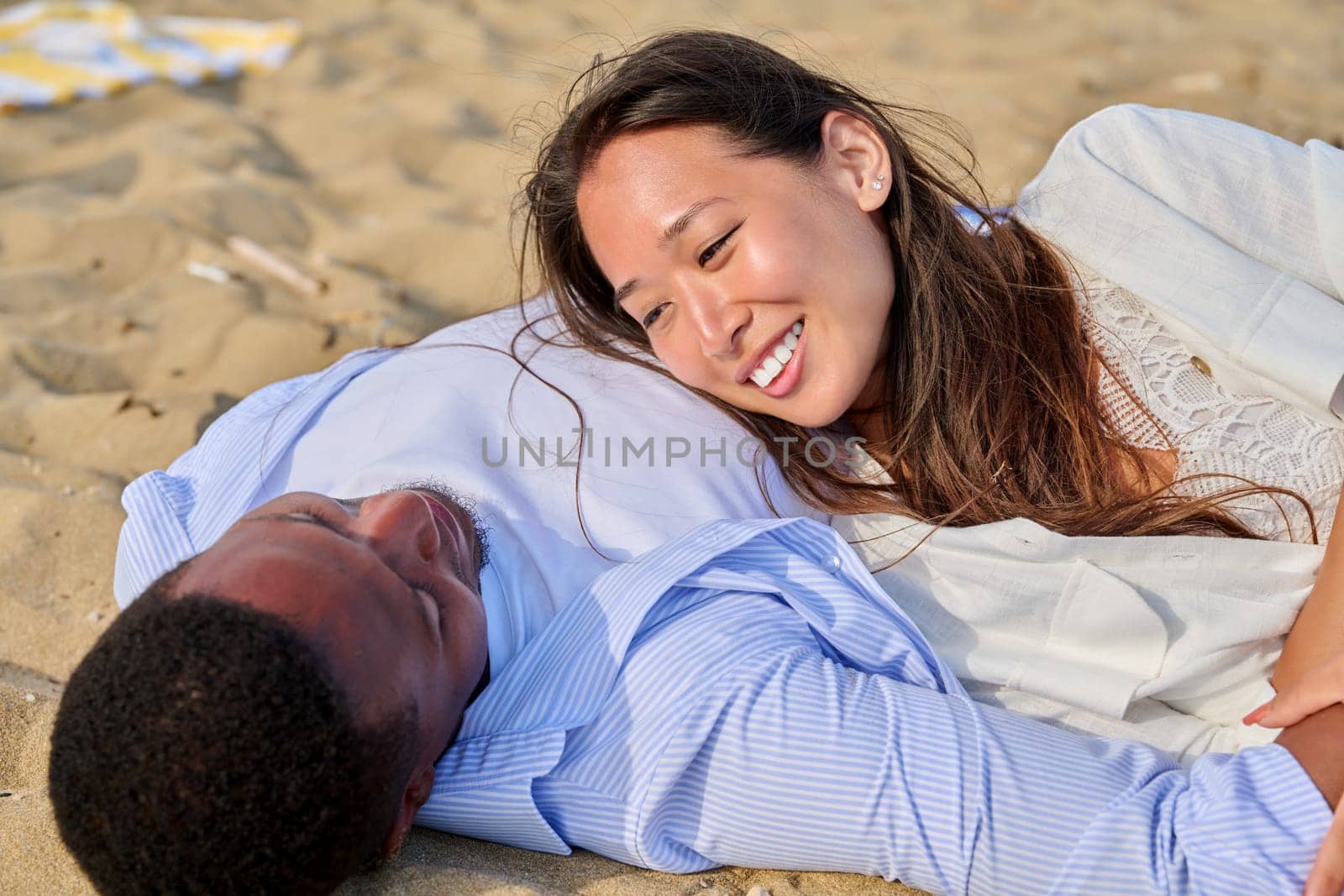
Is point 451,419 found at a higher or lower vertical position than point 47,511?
higher

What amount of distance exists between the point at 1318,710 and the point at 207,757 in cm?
153

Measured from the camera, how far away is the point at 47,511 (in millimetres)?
2633

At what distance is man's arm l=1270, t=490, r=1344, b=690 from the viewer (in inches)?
77.5

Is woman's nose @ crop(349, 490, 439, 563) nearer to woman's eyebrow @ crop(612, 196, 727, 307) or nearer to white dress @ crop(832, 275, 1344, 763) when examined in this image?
woman's eyebrow @ crop(612, 196, 727, 307)

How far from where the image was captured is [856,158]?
2320 millimetres

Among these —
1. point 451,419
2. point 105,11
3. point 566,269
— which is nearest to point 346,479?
point 451,419

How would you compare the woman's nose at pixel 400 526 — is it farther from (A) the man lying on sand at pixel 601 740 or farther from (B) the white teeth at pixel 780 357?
(B) the white teeth at pixel 780 357

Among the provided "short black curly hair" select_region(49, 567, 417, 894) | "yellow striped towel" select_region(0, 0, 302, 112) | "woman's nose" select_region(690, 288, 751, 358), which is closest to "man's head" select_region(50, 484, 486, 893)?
"short black curly hair" select_region(49, 567, 417, 894)

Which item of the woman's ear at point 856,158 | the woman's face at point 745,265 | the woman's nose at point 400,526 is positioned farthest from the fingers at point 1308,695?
the woman's nose at point 400,526

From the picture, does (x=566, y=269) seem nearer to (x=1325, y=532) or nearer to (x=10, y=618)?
(x=10, y=618)

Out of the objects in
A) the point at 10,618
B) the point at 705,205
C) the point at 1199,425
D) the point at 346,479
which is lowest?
the point at 10,618

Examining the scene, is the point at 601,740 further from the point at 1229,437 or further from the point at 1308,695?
the point at 1229,437

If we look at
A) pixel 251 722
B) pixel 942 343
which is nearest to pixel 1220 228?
pixel 942 343

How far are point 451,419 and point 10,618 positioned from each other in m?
0.98
